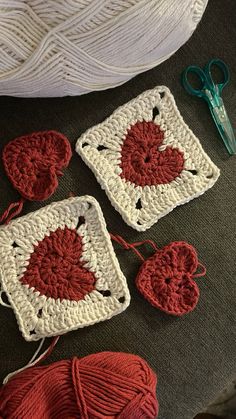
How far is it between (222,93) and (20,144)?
1.47 feet

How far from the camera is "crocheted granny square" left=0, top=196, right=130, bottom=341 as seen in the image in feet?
3.04

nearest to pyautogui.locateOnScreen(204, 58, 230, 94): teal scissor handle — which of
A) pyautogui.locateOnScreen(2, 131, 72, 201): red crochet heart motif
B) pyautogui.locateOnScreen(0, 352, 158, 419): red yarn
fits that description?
pyautogui.locateOnScreen(2, 131, 72, 201): red crochet heart motif

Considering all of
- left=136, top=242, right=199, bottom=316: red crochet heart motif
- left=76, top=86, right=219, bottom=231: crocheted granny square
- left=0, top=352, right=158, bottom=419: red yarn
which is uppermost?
left=76, top=86, right=219, bottom=231: crocheted granny square

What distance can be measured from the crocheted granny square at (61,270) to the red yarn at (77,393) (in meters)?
0.07

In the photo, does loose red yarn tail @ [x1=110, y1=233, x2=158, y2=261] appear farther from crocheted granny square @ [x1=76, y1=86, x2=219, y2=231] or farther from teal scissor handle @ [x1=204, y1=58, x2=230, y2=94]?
teal scissor handle @ [x1=204, y1=58, x2=230, y2=94]

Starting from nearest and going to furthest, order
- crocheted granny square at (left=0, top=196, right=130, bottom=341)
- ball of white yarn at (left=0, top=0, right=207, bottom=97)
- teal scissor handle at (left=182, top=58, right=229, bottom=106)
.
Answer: ball of white yarn at (left=0, top=0, right=207, bottom=97) < crocheted granny square at (left=0, top=196, right=130, bottom=341) < teal scissor handle at (left=182, top=58, right=229, bottom=106)

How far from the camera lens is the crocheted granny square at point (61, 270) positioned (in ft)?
3.04

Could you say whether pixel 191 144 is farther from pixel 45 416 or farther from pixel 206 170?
pixel 45 416

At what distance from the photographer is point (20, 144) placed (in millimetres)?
964

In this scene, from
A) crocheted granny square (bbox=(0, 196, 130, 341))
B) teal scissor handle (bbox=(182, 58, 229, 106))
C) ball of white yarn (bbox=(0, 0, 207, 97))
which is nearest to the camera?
ball of white yarn (bbox=(0, 0, 207, 97))

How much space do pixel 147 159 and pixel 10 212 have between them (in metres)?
0.30

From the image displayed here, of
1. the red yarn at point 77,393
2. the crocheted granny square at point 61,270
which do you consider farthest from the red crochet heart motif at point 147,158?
the red yarn at point 77,393

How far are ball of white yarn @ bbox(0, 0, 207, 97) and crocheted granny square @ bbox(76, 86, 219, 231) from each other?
0.41ft

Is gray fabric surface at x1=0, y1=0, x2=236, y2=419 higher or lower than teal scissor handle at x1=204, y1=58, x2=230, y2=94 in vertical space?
lower
